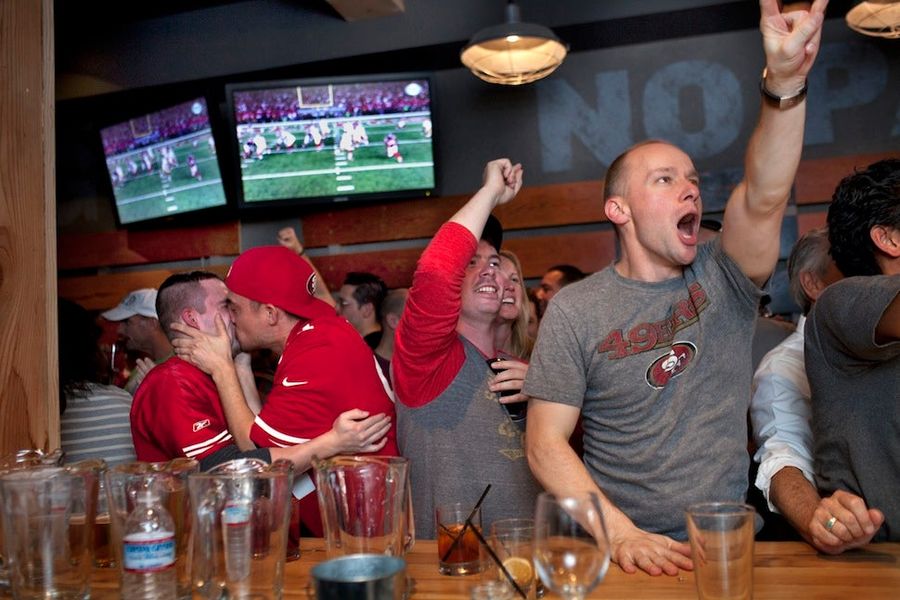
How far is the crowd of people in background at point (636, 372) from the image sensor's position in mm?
1827

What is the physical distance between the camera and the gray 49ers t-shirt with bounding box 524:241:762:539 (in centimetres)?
195

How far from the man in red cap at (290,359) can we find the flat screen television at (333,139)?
8.33ft

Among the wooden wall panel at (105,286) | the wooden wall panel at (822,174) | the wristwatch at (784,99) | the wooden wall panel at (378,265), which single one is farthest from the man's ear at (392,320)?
the wristwatch at (784,99)

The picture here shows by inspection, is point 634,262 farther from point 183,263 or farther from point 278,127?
point 183,263

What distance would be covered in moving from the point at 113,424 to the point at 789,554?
2.39m

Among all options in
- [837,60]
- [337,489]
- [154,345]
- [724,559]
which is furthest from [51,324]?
[837,60]

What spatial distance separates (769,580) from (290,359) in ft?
4.73

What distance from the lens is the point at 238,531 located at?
52.0 inches

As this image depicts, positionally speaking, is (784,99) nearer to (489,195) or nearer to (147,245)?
(489,195)

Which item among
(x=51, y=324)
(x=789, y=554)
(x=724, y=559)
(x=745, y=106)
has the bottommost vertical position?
(x=789, y=554)

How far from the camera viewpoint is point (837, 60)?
4.77 m

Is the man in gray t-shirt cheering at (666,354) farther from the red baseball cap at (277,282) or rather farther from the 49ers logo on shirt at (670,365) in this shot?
the red baseball cap at (277,282)

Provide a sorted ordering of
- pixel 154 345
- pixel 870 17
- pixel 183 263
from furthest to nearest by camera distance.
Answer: pixel 183 263
pixel 154 345
pixel 870 17

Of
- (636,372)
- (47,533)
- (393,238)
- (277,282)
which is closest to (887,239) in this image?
(636,372)
